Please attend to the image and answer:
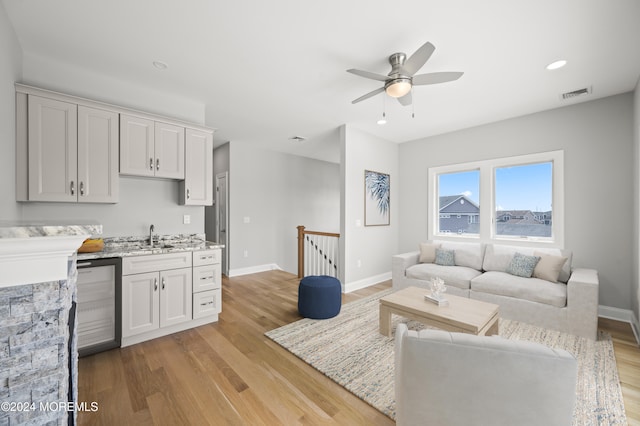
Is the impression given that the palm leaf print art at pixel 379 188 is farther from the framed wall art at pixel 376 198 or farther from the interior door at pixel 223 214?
the interior door at pixel 223 214

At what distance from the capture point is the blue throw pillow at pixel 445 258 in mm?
4031

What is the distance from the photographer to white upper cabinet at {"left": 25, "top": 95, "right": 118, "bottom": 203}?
233 cm

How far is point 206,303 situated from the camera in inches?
119

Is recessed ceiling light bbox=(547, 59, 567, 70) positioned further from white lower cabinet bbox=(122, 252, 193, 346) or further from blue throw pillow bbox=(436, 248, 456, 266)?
white lower cabinet bbox=(122, 252, 193, 346)

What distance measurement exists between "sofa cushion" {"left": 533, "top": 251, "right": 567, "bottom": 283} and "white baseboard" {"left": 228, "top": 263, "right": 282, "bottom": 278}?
456 centimetres

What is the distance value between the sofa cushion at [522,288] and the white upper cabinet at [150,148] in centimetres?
397

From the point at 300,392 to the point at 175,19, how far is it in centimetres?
291

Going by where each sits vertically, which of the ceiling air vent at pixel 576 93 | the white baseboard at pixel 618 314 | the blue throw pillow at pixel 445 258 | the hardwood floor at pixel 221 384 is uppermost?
the ceiling air vent at pixel 576 93

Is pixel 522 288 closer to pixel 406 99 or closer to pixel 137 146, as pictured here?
pixel 406 99

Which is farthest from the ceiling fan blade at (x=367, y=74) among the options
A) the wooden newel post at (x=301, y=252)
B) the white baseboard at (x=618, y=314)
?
the white baseboard at (x=618, y=314)

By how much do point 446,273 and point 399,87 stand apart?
8.48ft

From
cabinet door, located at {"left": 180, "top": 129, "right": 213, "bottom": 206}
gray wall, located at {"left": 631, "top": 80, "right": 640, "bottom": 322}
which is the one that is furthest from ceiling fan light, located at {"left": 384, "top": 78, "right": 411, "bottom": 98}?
gray wall, located at {"left": 631, "top": 80, "right": 640, "bottom": 322}

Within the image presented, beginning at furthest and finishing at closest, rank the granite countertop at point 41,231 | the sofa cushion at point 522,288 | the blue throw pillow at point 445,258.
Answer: the blue throw pillow at point 445,258, the sofa cushion at point 522,288, the granite countertop at point 41,231

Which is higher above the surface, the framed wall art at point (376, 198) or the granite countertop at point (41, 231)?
the framed wall art at point (376, 198)
